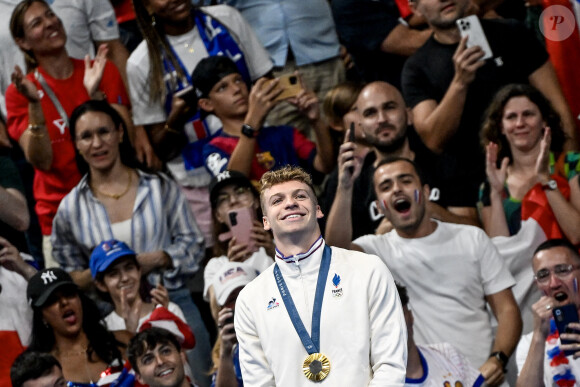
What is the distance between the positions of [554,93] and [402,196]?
1.84m

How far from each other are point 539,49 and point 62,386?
4106 millimetres

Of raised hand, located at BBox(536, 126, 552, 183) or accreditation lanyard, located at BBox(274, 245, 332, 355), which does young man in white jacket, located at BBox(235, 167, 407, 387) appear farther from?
raised hand, located at BBox(536, 126, 552, 183)

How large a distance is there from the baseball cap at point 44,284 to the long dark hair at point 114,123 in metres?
1.07

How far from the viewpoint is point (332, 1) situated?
866 centimetres

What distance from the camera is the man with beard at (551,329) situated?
5977mm

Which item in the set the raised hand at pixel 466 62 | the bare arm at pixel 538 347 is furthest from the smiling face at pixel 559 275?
the raised hand at pixel 466 62

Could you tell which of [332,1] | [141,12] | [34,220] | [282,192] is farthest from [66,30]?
[282,192]

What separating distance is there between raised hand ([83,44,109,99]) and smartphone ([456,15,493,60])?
2.58m

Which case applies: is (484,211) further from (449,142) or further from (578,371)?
(578,371)

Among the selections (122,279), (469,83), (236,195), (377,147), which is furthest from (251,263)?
(469,83)

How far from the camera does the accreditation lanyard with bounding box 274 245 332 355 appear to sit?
4.63m

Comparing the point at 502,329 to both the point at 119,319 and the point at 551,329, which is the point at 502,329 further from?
the point at 119,319

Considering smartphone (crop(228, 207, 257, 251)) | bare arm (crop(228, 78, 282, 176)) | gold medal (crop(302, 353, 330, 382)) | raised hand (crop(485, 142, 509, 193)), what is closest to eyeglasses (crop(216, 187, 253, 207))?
smartphone (crop(228, 207, 257, 251))

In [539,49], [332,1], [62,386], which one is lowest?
[62,386]
